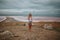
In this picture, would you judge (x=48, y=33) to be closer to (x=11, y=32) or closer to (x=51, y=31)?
(x=51, y=31)

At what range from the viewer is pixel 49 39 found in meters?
3.41

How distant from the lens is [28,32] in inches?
137

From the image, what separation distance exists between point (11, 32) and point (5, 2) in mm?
923

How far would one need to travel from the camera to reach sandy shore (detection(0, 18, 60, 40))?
3428mm

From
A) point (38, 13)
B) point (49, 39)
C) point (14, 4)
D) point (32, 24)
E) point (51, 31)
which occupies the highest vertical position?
point (14, 4)

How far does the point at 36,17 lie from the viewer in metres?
3.53

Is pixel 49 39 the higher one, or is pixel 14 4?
pixel 14 4

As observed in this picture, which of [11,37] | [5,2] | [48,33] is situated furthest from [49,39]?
[5,2]

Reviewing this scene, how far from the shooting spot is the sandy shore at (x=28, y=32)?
343 cm

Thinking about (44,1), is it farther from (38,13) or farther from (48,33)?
(48,33)

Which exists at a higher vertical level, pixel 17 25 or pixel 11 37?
pixel 17 25

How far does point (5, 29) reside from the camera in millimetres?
3494

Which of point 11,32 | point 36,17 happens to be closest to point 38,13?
point 36,17

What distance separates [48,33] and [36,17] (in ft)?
1.98
